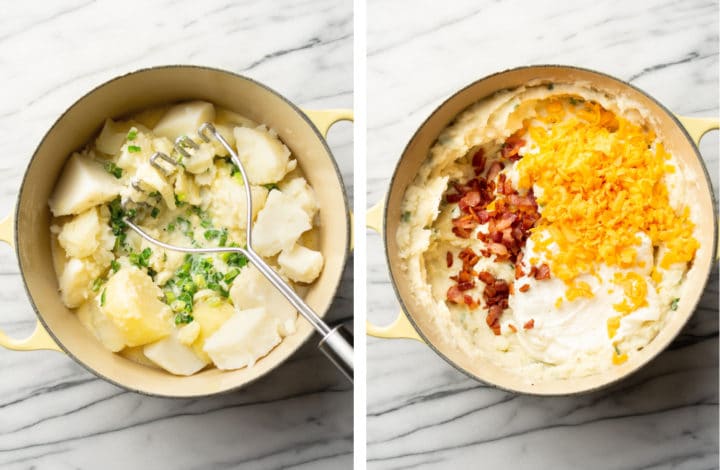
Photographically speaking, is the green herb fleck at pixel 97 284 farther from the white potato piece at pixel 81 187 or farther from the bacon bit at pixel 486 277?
the bacon bit at pixel 486 277

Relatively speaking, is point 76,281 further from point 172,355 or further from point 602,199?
point 602,199

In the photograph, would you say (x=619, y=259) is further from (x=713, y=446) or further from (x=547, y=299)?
(x=713, y=446)

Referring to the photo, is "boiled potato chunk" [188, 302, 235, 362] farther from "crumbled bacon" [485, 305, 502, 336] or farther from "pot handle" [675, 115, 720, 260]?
"pot handle" [675, 115, 720, 260]

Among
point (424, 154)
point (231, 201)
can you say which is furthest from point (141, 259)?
point (424, 154)

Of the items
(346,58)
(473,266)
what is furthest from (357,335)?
(346,58)

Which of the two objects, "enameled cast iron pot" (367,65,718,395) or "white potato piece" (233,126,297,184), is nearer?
"enameled cast iron pot" (367,65,718,395)

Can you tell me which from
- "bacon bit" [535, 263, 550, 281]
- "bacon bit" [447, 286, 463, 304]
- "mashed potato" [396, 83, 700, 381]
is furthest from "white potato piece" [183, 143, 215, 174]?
"bacon bit" [535, 263, 550, 281]

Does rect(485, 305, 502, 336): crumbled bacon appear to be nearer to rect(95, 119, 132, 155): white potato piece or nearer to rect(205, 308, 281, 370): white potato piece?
rect(205, 308, 281, 370): white potato piece

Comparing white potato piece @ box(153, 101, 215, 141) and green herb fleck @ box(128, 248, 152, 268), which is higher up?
white potato piece @ box(153, 101, 215, 141)
